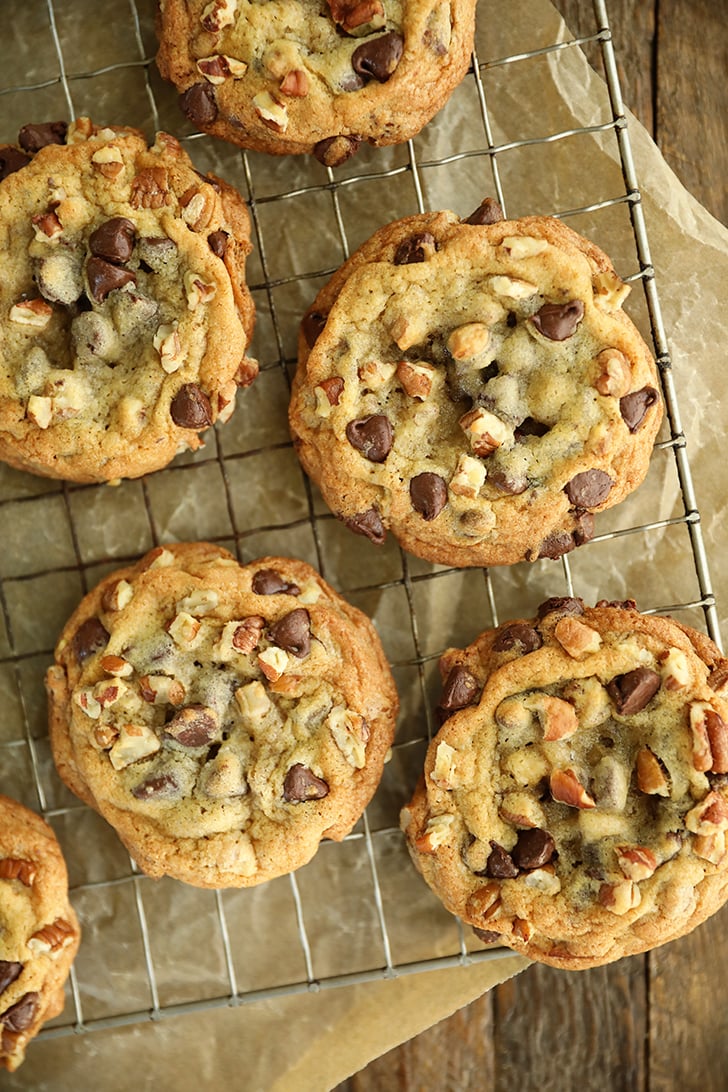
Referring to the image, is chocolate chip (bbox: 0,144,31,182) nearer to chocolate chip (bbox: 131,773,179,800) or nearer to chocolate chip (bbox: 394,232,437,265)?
chocolate chip (bbox: 394,232,437,265)

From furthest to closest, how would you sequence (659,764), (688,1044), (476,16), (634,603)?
1. (688,1044)
2. (476,16)
3. (634,603)
4. (659,764)

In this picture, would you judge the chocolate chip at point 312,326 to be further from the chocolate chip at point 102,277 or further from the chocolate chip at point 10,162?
the chocolate chip at point 10,162

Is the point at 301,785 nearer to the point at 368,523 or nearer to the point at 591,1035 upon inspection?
the point at 368,523

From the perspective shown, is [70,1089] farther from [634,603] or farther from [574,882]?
[634,603]

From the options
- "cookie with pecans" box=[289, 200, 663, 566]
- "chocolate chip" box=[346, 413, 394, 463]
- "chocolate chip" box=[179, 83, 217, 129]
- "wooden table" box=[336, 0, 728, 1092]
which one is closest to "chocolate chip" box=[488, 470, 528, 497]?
"cookie with pecans" box=[289, 200, 663, 566]

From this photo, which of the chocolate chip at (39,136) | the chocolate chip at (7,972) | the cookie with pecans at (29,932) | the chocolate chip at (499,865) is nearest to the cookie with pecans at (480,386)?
the chocolate chip at (499,865)

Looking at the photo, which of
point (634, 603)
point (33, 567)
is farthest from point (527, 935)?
point (33, 567)
